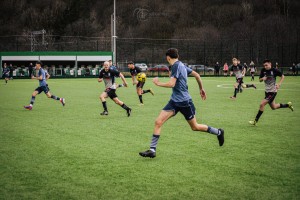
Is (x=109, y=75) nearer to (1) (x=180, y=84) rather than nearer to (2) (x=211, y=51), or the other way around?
(1) (x=180, y=84)

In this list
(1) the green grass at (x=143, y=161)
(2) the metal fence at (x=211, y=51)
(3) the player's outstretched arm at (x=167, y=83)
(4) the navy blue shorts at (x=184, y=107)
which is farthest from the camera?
(2) the metal fence at (x=211, y=51)

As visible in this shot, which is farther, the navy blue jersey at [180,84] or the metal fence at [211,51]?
the metal fence at [211,51]

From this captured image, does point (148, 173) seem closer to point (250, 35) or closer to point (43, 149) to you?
point (43, 149)

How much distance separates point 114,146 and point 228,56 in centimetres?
6115

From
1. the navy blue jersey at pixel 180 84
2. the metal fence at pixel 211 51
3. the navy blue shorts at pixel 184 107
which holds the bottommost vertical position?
the navy blue shorts at pixel 184 107

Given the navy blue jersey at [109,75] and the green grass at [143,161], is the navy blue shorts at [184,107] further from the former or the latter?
the navy blue jersey at [109,75]

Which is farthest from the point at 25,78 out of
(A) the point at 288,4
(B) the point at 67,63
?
(A) the point at 288,4

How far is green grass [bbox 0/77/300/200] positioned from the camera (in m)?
5.67

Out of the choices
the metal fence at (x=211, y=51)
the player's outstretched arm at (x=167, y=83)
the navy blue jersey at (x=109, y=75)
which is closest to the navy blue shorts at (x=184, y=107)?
the player's outstretched arm at (x=167, y=83)

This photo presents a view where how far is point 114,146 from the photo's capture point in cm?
881

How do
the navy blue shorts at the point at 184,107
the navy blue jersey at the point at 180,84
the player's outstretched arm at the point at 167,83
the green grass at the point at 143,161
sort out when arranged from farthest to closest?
the navy blue shorts at the point at 184,107, the navy blue jersey at the point at 180,84, the player's outstretched arm at the point at 167,83, the green grass at the point at 143,161

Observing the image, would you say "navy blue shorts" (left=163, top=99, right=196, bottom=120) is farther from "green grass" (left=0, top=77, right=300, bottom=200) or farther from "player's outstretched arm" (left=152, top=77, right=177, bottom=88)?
"green grass" (left=0, top=77, right=300, bottom=200)

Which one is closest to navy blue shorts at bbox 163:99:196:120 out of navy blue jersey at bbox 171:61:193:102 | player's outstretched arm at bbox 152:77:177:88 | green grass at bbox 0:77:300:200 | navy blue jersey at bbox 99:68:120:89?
navy blue jersey at bbox 171:61:193:102

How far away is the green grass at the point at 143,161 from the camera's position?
18.6 feet
